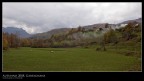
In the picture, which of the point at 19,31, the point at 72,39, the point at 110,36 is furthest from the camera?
the point at 110,36

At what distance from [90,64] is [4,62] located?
14.4 ft

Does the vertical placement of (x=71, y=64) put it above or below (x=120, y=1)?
below

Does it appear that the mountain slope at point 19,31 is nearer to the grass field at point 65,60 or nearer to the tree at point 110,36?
the grass field at point 65,60

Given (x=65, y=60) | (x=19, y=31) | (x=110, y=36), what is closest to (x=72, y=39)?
(x=65, y=60)

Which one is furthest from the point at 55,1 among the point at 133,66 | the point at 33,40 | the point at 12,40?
the point at 133,66

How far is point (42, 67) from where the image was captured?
42.1 feet

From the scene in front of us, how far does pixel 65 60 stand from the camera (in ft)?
44.9

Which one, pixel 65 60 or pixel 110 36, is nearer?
pixel 65 60

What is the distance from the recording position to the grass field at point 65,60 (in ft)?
41.5

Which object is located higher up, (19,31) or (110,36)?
(19,31)

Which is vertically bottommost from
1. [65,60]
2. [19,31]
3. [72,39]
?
[65,60]

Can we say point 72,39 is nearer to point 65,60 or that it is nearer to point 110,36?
point 65,60
